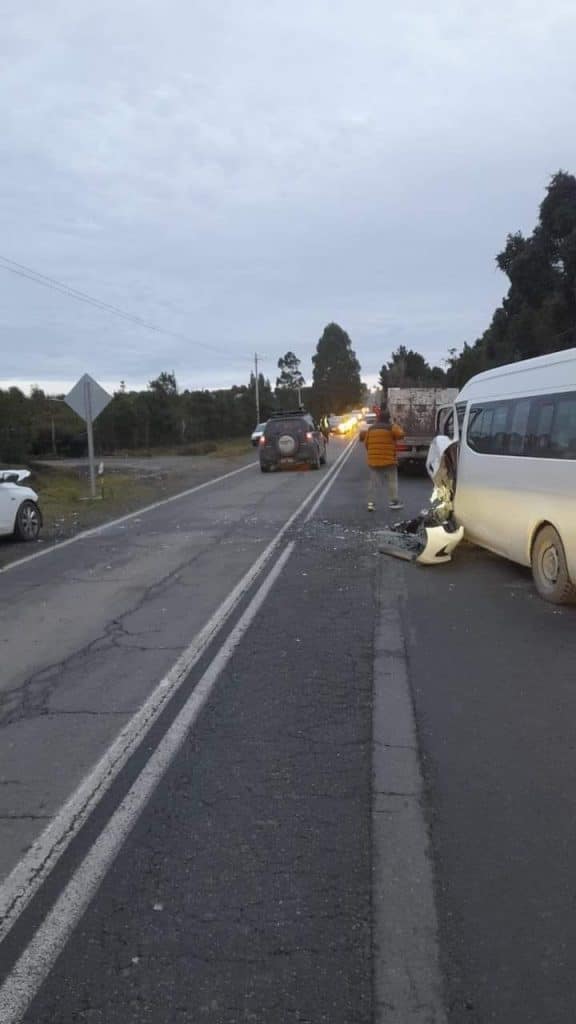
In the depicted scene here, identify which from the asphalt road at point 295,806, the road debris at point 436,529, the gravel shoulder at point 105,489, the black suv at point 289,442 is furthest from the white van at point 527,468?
the black suv at point 289,442

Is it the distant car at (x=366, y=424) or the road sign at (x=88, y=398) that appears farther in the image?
the road sign at (x=88, y=398)

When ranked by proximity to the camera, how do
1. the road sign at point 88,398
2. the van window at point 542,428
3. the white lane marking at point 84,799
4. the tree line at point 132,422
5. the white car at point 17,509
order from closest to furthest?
the white lane marking at point 84,799, the van window at point 542,428, the white car at point 17,509, the road sign at point 88,398, the tree line at point 132,422

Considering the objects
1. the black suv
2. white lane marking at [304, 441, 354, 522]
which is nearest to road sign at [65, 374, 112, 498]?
white lane marking at [304, 441, 354, 522]

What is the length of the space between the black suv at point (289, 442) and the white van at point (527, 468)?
59.7 feet

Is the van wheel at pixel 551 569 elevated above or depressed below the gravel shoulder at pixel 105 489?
above

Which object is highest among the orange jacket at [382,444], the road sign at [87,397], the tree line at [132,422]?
the road sign at [87,397]

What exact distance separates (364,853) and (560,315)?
2709 cm

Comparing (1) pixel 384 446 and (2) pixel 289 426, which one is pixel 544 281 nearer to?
(2) pixel 289 426

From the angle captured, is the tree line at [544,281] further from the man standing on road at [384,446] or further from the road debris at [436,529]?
the road debris at [436,529]

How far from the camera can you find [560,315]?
2827 centimetres

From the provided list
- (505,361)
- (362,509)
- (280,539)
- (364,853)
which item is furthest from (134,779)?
(505,361)

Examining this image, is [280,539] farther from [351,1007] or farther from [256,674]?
[351,1007]

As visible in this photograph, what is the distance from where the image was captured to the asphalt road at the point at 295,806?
2.95 meters

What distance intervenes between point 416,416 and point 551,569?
18.0 meters
